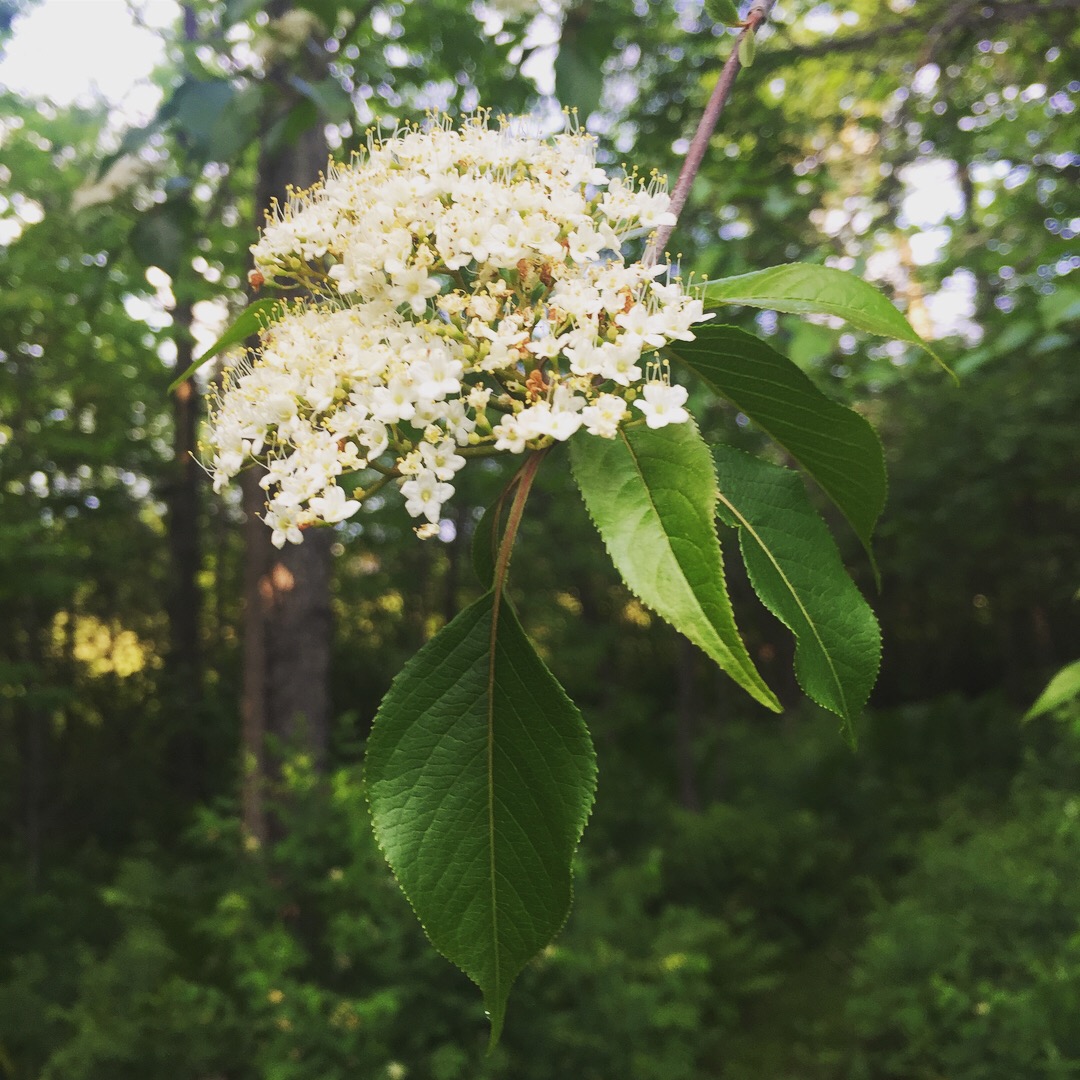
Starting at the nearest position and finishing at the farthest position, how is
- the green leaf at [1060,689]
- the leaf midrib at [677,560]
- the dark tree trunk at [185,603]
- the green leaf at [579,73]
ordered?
the leaf midrib at [677,560], the green leaf at [1060,689], the green leaf at [579,73], the dark tree trunk at [185,603]

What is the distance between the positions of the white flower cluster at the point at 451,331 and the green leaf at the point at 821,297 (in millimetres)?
68

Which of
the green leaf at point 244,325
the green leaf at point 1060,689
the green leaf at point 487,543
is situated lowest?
the green leaf at point 1060,689

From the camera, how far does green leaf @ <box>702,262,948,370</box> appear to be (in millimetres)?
746

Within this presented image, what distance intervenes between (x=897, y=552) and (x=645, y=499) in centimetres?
893

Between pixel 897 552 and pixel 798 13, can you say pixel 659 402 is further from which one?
pixel 897 552

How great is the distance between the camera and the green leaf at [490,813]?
0.70 metres

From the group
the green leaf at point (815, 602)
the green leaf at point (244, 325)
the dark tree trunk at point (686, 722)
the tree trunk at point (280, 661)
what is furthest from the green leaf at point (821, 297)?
the dark tree trunk at point (686, 722)

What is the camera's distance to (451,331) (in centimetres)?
77

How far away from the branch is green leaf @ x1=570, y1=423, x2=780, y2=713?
0.17 m

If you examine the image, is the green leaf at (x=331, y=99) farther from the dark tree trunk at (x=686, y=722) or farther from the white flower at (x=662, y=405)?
the dark tree trunk at (x=686, y=722)

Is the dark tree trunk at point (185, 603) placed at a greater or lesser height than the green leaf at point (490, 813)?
greater

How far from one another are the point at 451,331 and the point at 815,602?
0.37m

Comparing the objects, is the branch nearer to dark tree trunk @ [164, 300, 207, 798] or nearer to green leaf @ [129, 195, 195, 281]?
green leaf @ [129, 195, 195, 281]

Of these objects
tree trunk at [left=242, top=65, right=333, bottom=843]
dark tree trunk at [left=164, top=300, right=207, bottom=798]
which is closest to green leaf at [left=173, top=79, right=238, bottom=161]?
tree trunk at [left=242, top=65, right=333, bottom=843]
